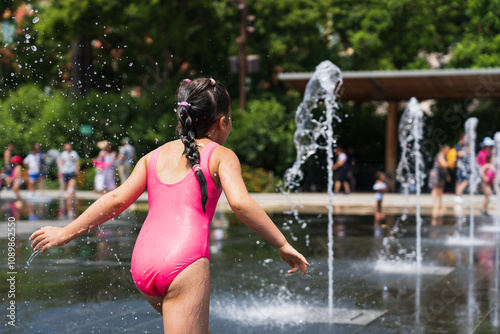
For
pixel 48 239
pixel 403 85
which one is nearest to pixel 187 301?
pixel 48 239

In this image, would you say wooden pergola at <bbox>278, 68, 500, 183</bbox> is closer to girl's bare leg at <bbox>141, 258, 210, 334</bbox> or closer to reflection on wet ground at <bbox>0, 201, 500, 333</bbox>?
reflection on wet ground at <bbox>0, 201, 500, 333</bbox>

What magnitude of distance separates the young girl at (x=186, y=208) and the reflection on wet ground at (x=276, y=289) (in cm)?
192

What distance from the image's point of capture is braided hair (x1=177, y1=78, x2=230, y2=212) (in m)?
3.14

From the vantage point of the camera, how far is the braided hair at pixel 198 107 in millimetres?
3139

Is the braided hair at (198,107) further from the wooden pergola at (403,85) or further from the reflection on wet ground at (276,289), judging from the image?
the wooden pergola at (403,85)

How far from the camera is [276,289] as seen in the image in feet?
24.5

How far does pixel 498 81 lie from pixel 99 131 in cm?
1621

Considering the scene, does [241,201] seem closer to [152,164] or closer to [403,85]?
[152,164]

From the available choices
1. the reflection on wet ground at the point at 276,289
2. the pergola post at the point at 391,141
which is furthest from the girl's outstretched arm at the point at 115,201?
the pergola post at the point at 391,141

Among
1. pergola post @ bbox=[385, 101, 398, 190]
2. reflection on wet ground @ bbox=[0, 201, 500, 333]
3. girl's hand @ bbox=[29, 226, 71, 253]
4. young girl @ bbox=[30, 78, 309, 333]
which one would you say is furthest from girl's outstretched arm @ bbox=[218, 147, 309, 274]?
pergola post @ bbox=[385, 101, 398, 190]

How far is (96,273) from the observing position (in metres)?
8.34

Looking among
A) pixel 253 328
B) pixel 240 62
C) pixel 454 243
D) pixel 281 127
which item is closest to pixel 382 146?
pixel 281 127

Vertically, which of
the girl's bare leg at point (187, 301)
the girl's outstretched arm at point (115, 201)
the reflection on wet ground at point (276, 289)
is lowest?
the reflection on wet ground at point (276, 289)

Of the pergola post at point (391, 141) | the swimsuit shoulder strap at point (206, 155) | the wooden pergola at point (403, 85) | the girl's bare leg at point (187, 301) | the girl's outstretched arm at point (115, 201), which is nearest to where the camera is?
the girl's bare leg at point (187, 301)
